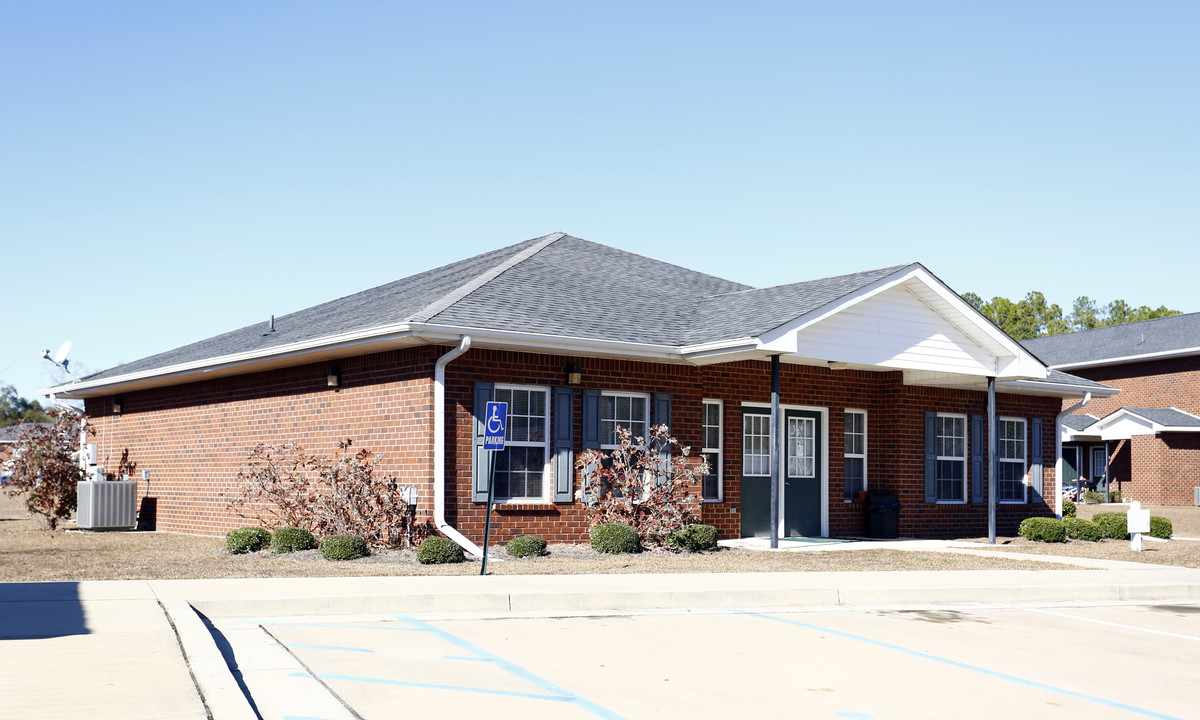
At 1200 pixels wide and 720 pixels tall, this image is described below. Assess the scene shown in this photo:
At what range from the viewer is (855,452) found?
21.2 metres

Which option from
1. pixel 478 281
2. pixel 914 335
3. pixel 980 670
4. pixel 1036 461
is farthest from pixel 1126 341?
pixel 980 670

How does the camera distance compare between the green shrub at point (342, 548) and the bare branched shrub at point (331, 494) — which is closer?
the green shrub at point (342, 548)

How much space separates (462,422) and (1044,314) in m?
79.4

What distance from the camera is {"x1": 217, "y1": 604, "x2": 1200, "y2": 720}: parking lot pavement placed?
681 cm

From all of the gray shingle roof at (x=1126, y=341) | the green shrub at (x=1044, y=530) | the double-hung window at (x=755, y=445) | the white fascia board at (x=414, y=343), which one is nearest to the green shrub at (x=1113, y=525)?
the green shrub at (x=1044, y=530)

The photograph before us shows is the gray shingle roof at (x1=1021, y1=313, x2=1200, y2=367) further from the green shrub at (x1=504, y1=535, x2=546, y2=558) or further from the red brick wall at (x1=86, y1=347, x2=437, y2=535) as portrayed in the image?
the red brick wall at (x1=86, y1=347, x2=437, y2=535)

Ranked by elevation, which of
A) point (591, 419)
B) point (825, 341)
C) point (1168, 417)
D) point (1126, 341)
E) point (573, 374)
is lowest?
point (591, 419)

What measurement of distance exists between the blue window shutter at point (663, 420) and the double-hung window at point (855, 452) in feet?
15.4

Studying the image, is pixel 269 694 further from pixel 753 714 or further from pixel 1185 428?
pixel 1185 428

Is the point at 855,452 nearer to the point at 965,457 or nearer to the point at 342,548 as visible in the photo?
the point at 965,457

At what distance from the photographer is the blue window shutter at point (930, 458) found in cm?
2141

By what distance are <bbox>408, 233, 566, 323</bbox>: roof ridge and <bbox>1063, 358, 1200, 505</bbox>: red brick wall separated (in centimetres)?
2453

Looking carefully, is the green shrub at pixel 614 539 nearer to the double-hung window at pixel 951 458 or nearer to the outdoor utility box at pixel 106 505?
the double-hung window at pixel 951 458

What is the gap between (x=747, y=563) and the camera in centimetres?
1505
